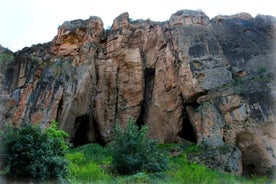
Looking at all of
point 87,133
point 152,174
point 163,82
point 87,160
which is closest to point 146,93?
point 163,82

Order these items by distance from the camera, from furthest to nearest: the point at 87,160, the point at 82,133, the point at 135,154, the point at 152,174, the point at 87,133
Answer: the point at 82,133 < the point at 87,133 < the point at 87,160 < the point at 135,154 < the point at 152,174

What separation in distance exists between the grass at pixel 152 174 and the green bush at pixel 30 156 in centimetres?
82

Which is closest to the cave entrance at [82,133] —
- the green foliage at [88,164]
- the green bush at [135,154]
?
the green foliage at [88,164]

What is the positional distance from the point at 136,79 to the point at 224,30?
8.45m

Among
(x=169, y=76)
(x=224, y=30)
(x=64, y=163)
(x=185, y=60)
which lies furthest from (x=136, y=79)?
(x=64, y=163)

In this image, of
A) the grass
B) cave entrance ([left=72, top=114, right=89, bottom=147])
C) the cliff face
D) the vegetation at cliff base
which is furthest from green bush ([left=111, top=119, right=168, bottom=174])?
cave entrance ([left=72, top=114, right=89, bottom=147])

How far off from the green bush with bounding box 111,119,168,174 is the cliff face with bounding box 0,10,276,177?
462 centimetres

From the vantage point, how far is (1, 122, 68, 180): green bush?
33.8ft

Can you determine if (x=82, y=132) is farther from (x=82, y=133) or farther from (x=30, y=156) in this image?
(x=30, y=156)

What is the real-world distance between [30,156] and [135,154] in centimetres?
612

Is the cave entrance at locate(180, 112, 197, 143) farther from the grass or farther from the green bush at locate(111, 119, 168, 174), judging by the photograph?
the green bush at locate(111, 119, 168, 174)

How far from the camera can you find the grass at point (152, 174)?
37.9ft

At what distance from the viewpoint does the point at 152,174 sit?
14.2m

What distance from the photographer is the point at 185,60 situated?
75.5 feet
